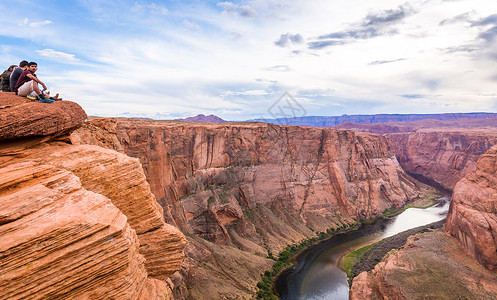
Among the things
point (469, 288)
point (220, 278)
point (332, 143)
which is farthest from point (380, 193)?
point (220, 278)

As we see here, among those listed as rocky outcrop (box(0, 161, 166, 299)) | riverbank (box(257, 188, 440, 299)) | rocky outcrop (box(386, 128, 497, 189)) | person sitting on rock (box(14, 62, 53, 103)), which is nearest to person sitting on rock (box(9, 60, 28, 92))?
person sitting on rock (box(14, 62, 53, 103))

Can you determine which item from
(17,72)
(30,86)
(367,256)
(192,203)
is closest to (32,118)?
(30,86)

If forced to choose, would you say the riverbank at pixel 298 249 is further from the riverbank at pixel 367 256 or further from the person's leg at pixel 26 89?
the person's leg at pixel 26 89

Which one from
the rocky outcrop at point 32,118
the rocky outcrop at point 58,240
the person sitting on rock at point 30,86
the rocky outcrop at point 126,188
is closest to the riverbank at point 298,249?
the rocky outcrop at point 126,188

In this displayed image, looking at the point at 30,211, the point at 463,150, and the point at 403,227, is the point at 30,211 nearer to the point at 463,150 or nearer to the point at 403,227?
the point at 403,227

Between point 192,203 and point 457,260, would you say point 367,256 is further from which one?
point 192,203
